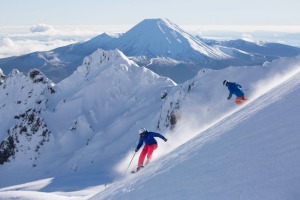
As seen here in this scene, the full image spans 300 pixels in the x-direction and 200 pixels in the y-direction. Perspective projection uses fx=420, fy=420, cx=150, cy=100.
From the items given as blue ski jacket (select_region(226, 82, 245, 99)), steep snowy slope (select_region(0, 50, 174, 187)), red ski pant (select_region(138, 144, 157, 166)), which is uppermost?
steep snowy slope (select_region(0, 50, 174, 187))

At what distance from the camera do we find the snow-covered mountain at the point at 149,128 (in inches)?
436

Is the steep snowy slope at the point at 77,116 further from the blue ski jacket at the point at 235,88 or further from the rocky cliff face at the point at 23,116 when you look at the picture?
the blue ski jacket at the point at 235,88

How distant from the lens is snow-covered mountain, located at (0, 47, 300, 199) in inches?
436

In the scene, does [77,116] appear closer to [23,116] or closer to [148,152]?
[23,116]

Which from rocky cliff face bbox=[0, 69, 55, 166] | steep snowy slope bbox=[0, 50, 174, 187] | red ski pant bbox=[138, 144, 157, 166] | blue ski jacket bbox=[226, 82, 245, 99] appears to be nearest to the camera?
red ski pant bbox=[138, 144, 157, 166]

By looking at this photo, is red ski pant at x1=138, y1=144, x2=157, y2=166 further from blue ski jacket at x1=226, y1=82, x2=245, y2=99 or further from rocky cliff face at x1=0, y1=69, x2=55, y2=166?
rocky cliff face at x1=0, y1=69, x2=55, y2=166

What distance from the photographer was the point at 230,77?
175 ft

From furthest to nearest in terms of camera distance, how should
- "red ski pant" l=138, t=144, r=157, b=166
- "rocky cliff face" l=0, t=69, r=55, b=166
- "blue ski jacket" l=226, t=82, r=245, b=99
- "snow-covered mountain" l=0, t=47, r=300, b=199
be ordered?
"rocky cliff face" l=0, t=69, r=55, b=166 → "blue ski jacket" l=226, t=82, r=245, b=99 → "red ski pant" l=138, t=144, r=157, b=166 → "snow-covered mountain" l=0, t=47, r=300, b=199

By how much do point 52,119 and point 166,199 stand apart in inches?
2790

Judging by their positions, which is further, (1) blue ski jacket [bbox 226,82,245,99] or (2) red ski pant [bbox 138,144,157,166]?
(1) blue ski jacket [bbox 226,82,245,99]

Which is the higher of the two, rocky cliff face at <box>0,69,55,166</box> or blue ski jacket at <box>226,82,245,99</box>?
rocky cliff face at <box>0,69,55,166</box>

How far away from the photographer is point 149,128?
6178 cm

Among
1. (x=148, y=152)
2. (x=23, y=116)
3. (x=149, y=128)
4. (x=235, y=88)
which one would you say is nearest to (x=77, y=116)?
(x=23, y=116)

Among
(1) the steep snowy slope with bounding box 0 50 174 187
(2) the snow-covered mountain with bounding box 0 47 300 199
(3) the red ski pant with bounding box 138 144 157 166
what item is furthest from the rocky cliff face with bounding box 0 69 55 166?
(3) the red ski pant with bounding box 138 144 157 166
